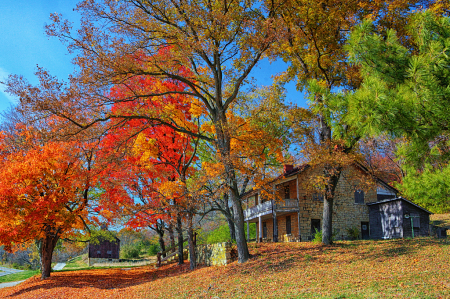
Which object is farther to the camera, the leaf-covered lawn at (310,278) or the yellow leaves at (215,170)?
the yellow leaves at (215,170)

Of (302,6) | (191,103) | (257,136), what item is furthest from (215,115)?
(302,6)

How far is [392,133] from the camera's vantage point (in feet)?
20.3

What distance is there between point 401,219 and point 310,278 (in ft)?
54.7

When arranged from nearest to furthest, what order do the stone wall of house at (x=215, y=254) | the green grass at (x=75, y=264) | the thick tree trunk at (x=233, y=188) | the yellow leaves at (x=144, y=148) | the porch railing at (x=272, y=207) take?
1. the thick tree trunk at (x=233, y=188)
2. the stone wall of house at (x=215, y=254)
3. the yellow leaves at (x=144, y=148)
4. the porch railing at (x=272, y=207)
5. the green grass at (x=75, y=264)

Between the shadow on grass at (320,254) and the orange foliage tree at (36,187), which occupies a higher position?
the orange foliage tree at (36,187)

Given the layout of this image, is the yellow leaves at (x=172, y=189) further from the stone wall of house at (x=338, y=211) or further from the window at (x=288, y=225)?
the window at (x=288, y=225)

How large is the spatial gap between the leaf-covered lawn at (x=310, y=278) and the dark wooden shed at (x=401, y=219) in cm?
932

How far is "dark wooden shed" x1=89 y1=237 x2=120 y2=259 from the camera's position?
37106mm

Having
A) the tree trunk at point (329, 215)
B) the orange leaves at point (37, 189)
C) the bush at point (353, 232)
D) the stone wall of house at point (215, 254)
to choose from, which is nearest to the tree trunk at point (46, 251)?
the orange leaves at point (37, 189)

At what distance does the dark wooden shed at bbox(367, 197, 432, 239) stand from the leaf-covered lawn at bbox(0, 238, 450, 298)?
9.32 meters

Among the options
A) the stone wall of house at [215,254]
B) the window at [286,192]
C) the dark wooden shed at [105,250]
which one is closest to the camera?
the stone wall of house at [215,254]

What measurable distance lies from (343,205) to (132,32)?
19.0m

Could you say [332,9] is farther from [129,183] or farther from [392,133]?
[129,183]

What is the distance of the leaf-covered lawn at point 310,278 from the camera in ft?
23.9
